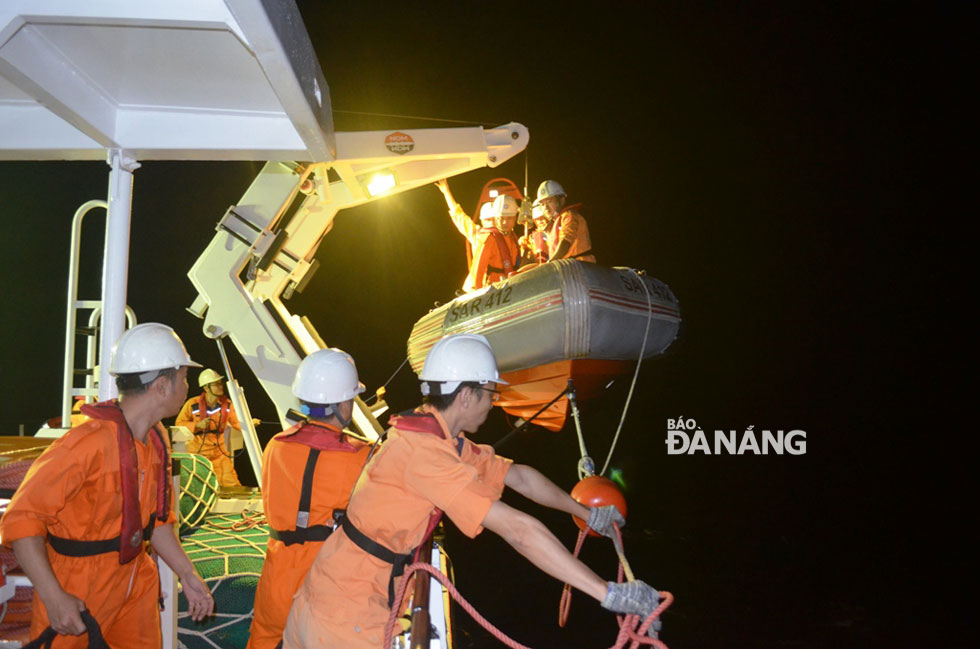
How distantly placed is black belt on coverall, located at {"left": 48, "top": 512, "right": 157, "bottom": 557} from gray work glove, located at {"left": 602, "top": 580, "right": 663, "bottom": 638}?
4.94ft

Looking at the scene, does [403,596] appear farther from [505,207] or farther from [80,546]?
[505,207]

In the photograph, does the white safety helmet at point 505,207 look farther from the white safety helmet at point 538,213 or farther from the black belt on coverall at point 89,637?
the black belt on coverall at point 89,637

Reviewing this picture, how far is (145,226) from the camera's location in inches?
615

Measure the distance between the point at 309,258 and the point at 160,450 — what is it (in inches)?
131

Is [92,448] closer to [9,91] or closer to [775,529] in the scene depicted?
[9,91]

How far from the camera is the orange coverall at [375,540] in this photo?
1.50 metres

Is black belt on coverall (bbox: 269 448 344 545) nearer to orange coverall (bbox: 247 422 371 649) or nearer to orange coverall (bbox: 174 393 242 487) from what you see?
orange coverall (bbox: 247 422 371 649)

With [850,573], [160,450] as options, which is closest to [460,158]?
[160,450]

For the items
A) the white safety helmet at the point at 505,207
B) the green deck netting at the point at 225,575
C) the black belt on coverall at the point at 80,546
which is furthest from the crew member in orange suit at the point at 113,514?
the white safety helmet at the point at 505,207

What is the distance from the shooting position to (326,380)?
2.69 meters

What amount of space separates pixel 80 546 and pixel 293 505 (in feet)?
2.26
